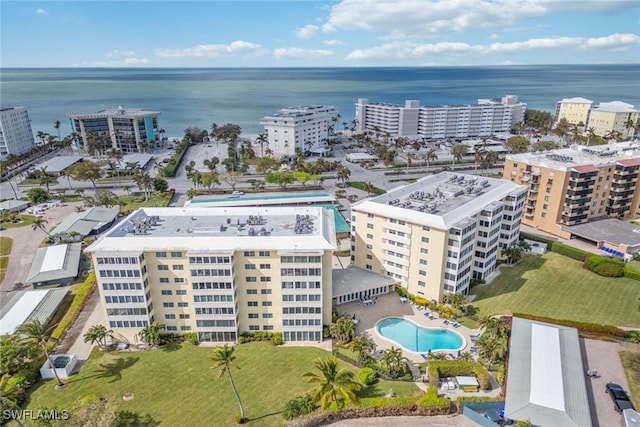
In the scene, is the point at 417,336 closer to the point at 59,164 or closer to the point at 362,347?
the point at 362,347

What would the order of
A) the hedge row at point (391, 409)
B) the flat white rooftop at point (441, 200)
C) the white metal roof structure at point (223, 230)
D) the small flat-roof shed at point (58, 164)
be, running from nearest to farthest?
the hedge row at point (391, 409)
the white metal roof structure at point (223, 230)
the flat white rooftop at point (441, 200)
the small flat-roof shed at point (58, 164)

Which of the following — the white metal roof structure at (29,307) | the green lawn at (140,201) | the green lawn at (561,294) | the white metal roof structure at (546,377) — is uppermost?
the white metal roof structure at (546,377)

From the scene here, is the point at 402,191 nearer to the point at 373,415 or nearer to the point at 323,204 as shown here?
the point at 323,204

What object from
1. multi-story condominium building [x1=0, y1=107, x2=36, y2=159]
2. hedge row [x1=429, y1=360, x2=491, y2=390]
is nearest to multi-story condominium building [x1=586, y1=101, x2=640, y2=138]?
hedge row [x1=429, y1=360, x2=491, y2=390]

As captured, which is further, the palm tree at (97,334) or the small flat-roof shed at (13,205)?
the small flat-roof shed at (13,205)

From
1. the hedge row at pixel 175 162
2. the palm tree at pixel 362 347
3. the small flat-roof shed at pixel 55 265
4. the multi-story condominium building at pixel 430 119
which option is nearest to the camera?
the palm tree at pixel 362 347

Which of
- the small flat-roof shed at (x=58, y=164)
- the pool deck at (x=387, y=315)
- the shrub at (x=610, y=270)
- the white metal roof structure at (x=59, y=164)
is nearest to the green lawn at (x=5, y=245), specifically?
the small flat-roof shed at (x=58, y=164)

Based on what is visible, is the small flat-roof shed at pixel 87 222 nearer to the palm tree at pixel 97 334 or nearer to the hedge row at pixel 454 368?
the palm tree at pixel 97 334

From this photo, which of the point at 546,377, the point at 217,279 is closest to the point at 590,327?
the point at 546,377

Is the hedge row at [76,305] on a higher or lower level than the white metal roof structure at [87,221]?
lower
